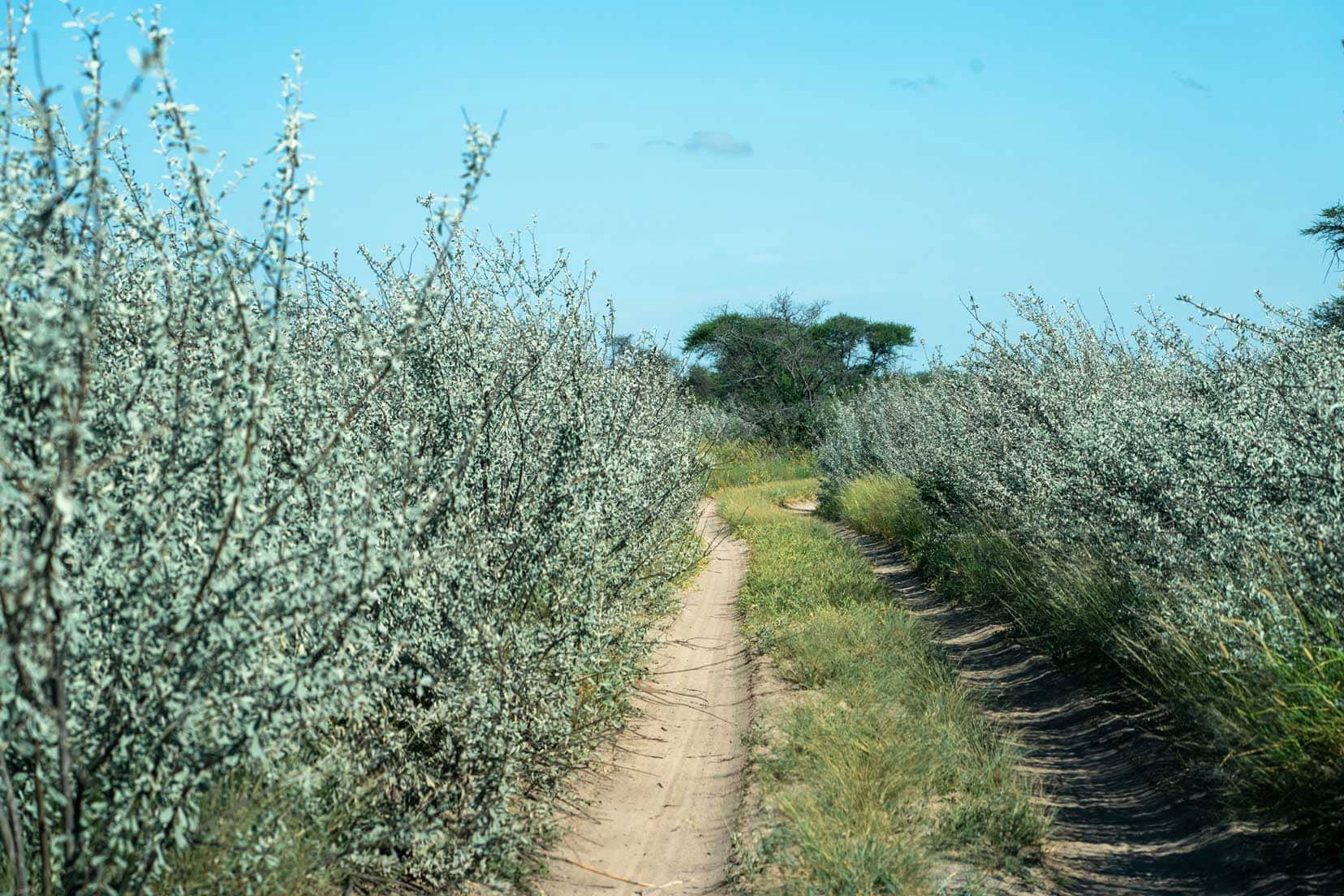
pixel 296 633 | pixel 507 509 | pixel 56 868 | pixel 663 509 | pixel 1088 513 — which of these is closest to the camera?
pixel 56 868

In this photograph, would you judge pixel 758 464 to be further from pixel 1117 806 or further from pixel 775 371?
pixel 1117 806

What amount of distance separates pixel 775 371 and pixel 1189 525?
35.6 metres

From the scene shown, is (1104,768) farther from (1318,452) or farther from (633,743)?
(633,743)

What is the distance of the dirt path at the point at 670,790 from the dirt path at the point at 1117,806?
1618 mm

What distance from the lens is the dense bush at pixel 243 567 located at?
9.00 ft

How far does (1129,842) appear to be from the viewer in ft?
16.3

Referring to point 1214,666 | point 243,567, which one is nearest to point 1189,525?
point 1214,666

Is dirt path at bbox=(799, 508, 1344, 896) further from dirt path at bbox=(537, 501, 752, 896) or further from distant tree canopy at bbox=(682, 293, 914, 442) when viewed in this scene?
distant tree canopy at bbox=(682, 293, 914, 442)

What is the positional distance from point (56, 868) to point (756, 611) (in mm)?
7837

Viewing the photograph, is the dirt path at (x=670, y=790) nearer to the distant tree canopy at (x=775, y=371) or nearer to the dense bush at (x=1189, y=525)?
the dense bush at (x=1189, y=525)

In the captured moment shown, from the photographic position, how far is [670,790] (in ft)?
19.7

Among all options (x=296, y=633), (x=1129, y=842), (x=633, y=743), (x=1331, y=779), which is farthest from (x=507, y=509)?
(x=1331, y=779)

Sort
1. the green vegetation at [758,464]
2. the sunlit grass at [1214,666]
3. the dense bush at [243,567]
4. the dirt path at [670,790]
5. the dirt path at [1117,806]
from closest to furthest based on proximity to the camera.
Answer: the dense bush at [243,567] → the sunlit grass at [1214,666] → the dirt path at [1117,806] → the dirt path at [670,790] → the green vegetation at [758,464]

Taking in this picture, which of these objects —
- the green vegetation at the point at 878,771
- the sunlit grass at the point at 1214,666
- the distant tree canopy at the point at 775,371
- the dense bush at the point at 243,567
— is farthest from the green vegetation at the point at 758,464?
the dense bush at the point at 243,567
